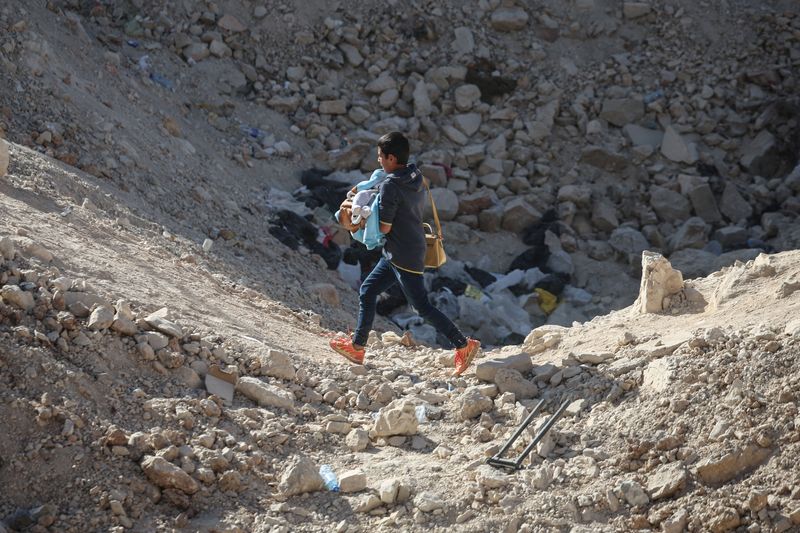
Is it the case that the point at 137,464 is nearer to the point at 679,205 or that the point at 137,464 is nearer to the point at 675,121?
the point at 679,205

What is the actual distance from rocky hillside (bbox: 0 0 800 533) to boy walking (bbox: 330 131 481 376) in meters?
0.19

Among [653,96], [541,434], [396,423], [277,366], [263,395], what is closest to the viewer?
[541,434]

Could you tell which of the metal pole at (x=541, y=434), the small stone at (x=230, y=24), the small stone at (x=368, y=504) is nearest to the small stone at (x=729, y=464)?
the metal pole at (x=541, y=434)

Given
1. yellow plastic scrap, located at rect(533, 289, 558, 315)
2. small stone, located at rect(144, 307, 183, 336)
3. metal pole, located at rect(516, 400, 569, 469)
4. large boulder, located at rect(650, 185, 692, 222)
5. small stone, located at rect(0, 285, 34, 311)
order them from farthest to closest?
large boulder, located at rect(650, 185, 692, 222) < yellow plastic scrap, located at rect(533, 289, 558, 315) < small stone, located at rect(144, 307, 183, 336) < small stone, located at rect(0, 285, 34, 311) < metal pole, located at rect(516, 400, 569, 469)

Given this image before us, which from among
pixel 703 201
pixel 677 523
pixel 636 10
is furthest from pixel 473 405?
pixel 636 10

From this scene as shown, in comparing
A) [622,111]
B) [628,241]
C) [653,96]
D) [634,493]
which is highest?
[634,493]

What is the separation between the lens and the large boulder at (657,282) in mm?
5746

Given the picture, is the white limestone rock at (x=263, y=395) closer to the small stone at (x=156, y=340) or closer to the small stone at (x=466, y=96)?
the small stone at (x=156, y=340)

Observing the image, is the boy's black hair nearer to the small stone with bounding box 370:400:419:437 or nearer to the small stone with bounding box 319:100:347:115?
the small stone with bounding box 370:400:419:437

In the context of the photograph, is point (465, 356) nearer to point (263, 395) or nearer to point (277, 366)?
point (277, 366)

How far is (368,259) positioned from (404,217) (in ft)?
11.8

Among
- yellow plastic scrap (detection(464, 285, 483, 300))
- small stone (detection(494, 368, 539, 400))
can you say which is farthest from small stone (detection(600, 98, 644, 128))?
small stone (detection(494, 368, 539, 400))

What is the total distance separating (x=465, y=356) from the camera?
5547 mm

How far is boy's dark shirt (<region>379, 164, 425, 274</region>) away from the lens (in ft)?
17.1
